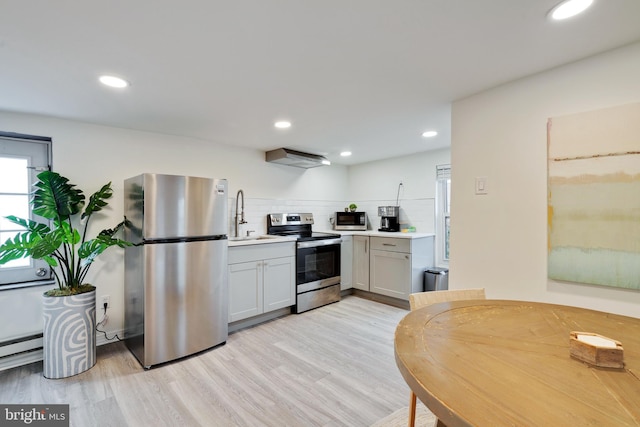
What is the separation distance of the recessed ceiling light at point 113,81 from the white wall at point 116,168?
→ 1.10 metres

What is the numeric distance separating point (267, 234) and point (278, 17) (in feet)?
9.60

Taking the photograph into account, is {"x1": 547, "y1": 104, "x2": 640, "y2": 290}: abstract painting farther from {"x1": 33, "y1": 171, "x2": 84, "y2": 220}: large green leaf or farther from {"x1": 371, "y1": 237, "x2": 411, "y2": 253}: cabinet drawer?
{"x1": 33, "y1": 171, "x2": 84, "y2": 220}: large green leaf

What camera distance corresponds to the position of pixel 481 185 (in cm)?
200

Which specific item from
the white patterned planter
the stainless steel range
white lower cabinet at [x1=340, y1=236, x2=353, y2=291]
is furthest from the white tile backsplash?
the white patterned planter

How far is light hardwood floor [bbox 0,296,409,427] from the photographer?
1.77 metres

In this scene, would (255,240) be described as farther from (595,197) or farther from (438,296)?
(595,197)

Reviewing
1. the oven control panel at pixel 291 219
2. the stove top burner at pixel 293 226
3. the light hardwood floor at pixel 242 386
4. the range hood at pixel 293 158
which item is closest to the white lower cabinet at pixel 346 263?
the stove top burner at pixel 293 226

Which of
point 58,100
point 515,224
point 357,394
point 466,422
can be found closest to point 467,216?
point 515,224

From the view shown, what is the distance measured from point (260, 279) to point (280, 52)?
2.32 meters

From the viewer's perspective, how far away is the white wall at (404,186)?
4.03m

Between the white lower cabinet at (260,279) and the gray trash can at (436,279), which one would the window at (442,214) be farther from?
the white lower cabinet at (260,279)

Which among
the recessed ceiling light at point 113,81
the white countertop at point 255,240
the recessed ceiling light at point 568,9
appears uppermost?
the recessed ceiling light at point 113,81

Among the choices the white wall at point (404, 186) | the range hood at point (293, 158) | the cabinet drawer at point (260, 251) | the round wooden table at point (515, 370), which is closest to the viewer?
the round wooden table at point (515, 370)

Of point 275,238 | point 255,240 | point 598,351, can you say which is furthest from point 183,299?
point 598,351
